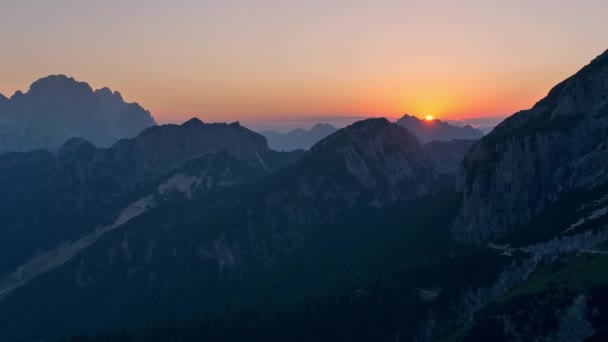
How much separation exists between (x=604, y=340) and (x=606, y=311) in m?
12.2

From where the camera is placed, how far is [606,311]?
A: 19750 centimetres

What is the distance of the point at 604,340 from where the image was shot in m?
189
